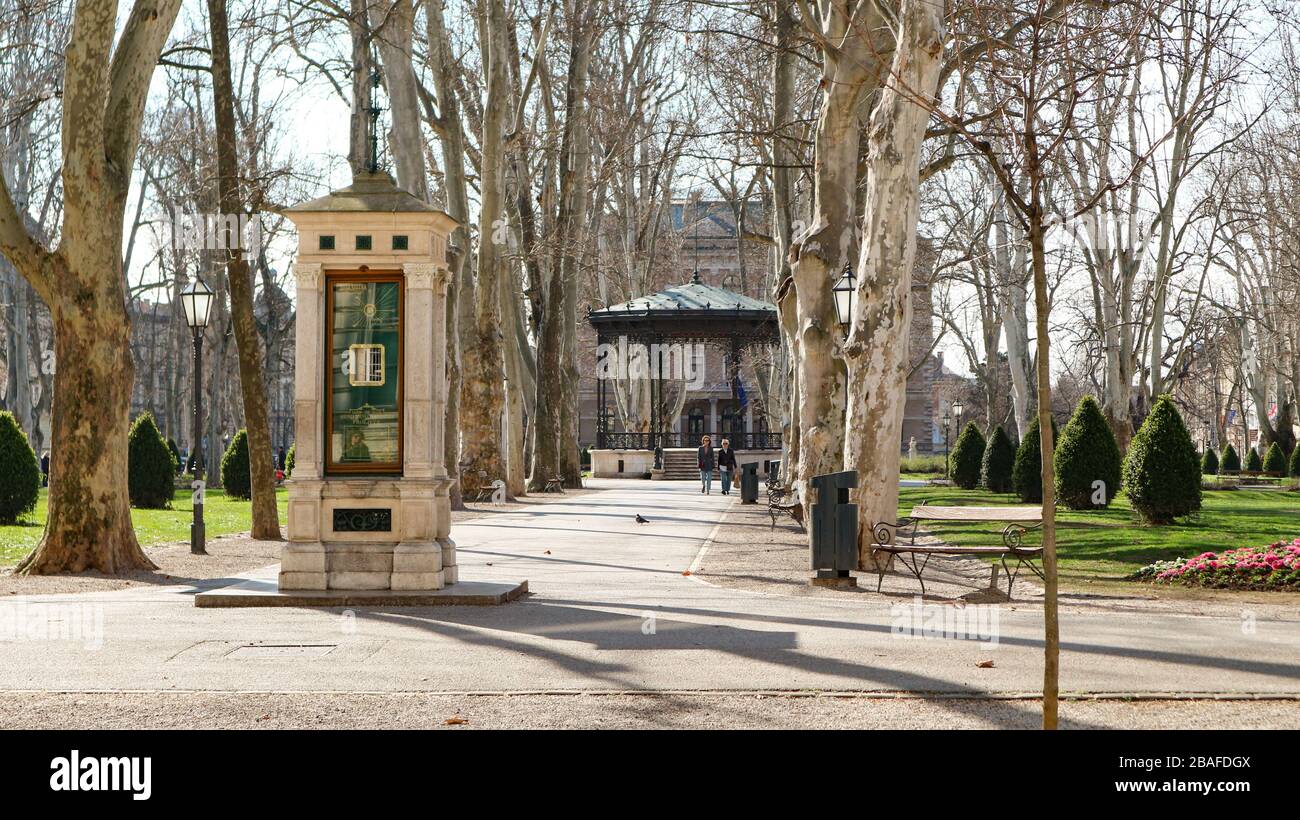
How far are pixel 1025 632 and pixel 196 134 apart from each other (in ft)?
114

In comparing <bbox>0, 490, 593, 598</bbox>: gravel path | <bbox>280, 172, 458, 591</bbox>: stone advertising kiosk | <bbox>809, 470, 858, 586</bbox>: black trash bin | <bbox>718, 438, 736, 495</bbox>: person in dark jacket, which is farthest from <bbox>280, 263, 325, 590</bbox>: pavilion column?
<bbox>718, 438, 736, 495</bbox>: person in dark jacket

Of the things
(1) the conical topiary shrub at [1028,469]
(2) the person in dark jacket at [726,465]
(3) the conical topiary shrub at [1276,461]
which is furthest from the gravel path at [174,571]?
(3) the conical topiary shrub at [1276,461]

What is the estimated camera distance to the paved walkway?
8.05 metres

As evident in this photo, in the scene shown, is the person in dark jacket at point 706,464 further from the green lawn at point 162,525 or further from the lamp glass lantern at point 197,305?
the lamp glass lantern at point 197,305

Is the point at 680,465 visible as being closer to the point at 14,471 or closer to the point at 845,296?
the point at 14,471

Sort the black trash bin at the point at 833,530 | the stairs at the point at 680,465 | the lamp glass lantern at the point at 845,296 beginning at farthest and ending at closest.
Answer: the stairs at the point at 680,465 → the lamp glass lantern at the point at 845,296 → the black trash bin at the point at 833,530

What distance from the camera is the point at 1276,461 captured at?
5378cm

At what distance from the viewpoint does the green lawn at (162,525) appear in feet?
62.2

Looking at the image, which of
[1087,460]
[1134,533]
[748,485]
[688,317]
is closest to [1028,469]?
[1087,460]

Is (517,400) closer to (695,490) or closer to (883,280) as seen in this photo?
(695,490)

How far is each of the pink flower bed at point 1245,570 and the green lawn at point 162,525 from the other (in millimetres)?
13287

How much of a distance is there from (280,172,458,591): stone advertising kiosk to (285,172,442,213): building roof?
0.01m

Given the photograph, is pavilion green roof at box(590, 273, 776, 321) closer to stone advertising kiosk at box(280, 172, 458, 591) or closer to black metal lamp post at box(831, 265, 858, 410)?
black metal lamp post at box(831, 265, 858, 410)

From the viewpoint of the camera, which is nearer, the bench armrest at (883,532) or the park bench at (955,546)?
the park bench at (955,546)
